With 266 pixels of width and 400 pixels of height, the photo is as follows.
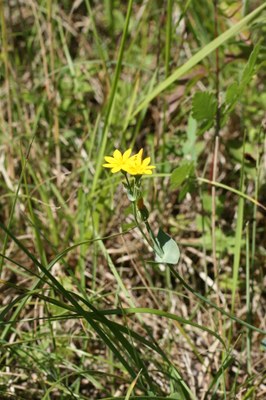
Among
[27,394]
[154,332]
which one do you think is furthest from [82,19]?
[27,394]

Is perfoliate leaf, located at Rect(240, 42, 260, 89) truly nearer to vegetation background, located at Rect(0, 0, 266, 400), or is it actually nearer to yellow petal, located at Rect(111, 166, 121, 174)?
vegetation background, located at Rect(0, 0, 266, 400)

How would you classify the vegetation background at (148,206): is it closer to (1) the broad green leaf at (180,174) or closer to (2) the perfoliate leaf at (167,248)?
(1) the broad green leaf at (180,174)

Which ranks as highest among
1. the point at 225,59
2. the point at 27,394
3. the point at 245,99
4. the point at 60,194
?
the point at 225,59

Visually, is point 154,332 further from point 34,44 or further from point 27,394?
point 34,44

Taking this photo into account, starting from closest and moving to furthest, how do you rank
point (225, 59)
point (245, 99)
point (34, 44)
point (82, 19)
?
point (225, 59) → point (245, 99) → point (34, 44) → point (82, 19)

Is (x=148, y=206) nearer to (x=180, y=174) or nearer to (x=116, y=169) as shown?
(x=180, y=174)

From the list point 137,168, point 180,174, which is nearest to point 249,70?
point 180,174

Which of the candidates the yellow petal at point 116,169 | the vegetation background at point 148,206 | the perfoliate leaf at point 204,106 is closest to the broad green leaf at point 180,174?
the vegetation background at point 148,206
